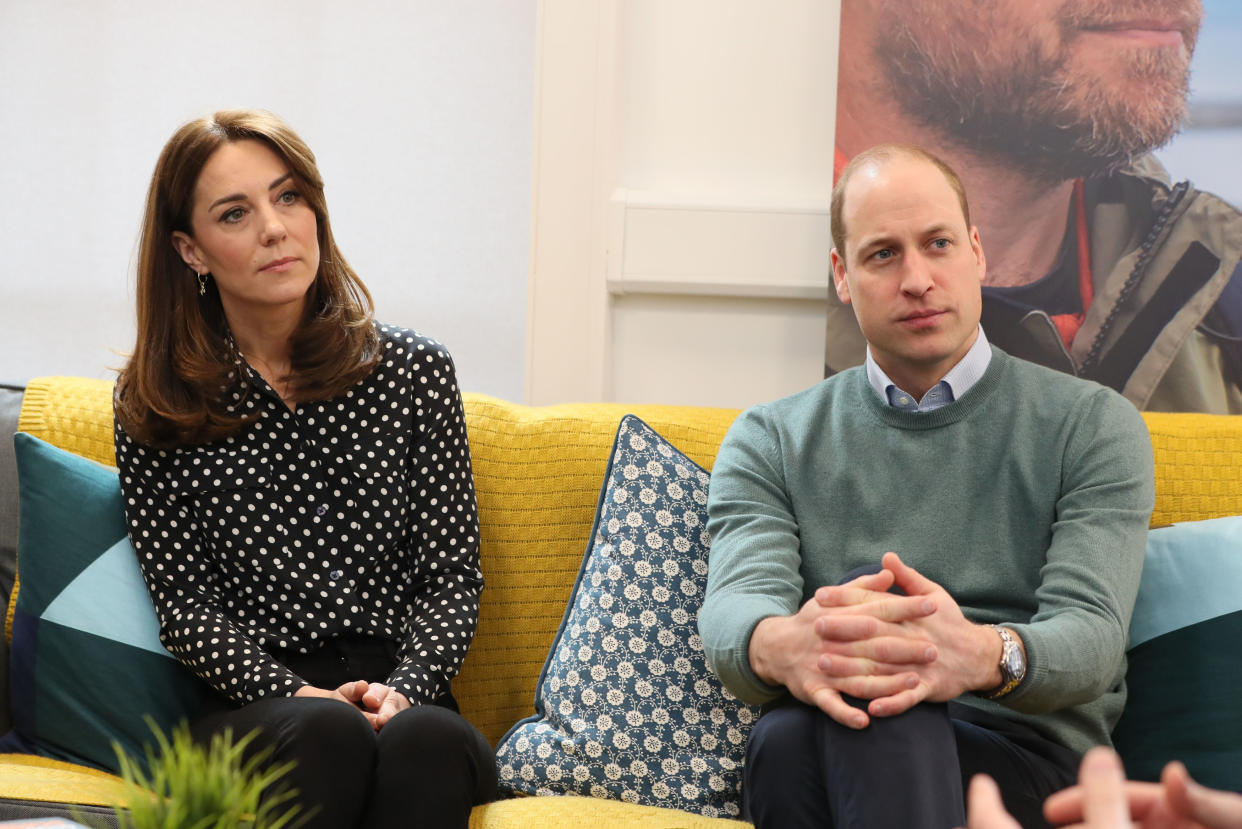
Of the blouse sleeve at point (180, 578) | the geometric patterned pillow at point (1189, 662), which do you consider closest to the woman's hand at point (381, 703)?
the blouse sleeve at point (180, 578)

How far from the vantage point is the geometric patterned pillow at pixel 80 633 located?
66.1 inches

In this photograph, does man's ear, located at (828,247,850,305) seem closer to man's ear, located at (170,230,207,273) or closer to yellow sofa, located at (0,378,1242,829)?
yellow sofa, located at (0,378,1242,829)

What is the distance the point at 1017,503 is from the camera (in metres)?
1.56

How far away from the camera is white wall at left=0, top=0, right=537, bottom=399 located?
8.46 feet

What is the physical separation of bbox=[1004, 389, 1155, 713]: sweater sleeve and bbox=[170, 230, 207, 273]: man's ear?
1280 mm

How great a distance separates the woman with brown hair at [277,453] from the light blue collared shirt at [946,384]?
64 cm

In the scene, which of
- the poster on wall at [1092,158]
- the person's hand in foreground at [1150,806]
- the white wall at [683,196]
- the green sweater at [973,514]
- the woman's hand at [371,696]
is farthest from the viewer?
the white wall at [683,196]

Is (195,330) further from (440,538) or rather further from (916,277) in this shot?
(916,277)

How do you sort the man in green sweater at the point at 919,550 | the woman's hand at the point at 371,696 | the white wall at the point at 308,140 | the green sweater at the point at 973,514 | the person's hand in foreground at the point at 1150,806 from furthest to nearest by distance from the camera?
the white wall at the point at 308,140, the woman's hand at the point at 371,696, the green sweater at the point at 973,514, the man in green sweater at the point at 919,550, the person's hand in foreground at the point at 1150,806

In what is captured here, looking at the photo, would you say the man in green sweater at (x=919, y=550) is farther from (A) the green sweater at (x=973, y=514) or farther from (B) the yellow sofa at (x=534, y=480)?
(B) the yellow sofa at (x=534, y=480)

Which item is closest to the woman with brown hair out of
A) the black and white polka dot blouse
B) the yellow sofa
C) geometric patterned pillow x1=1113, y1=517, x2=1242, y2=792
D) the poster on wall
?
the black and white polka dot blouse

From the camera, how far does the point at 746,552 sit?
5.17ft

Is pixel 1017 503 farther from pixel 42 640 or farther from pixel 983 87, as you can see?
pixel 42 640

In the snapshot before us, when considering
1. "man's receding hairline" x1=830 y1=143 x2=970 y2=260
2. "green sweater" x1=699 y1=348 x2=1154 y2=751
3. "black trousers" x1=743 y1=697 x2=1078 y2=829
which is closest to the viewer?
"black trousers" x1=743 y1=697 x2=1078 y2=829
